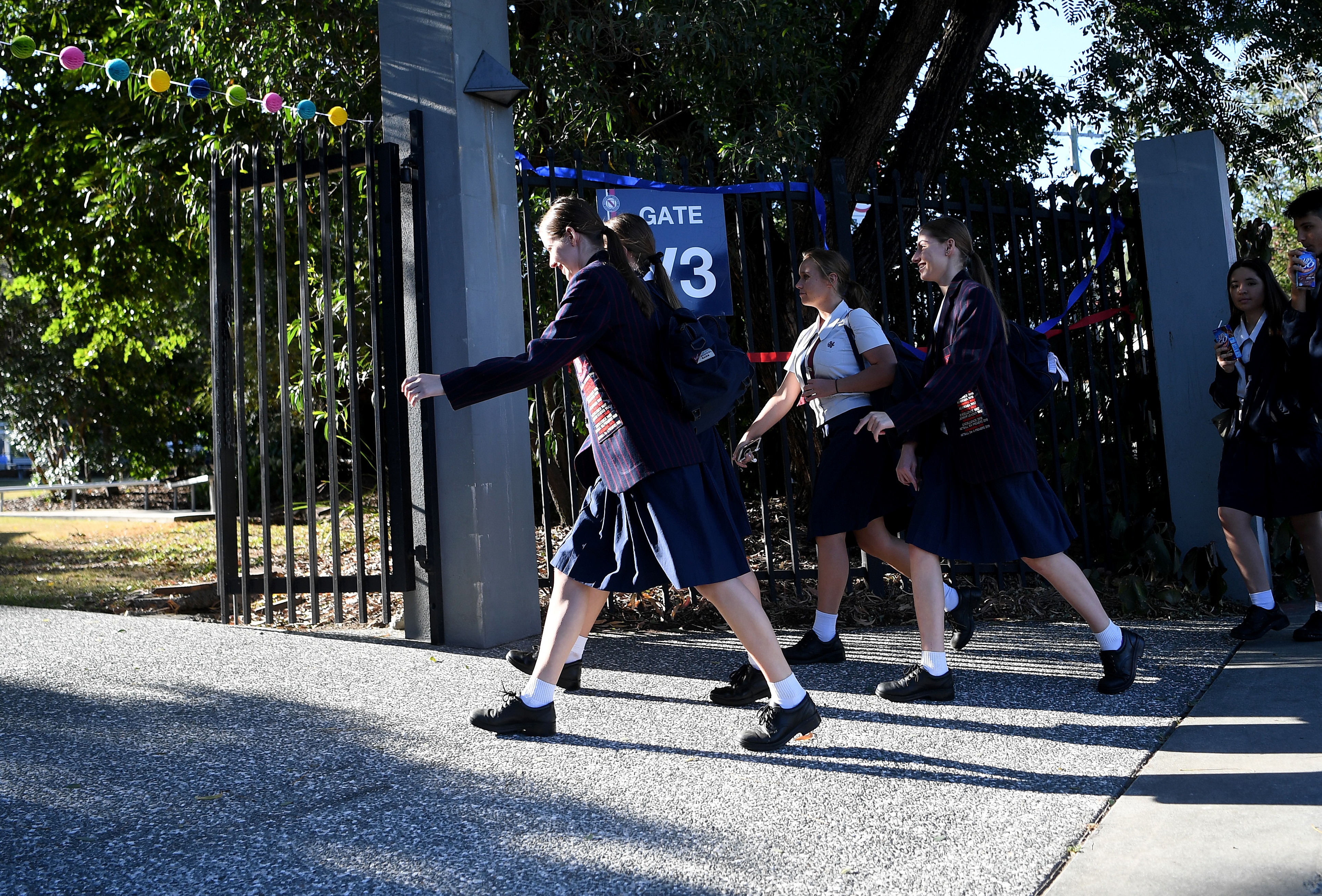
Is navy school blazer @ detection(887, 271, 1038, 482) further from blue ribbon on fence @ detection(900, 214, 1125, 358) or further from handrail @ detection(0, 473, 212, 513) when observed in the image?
handrail @ detection(0, 473, 212, 513)

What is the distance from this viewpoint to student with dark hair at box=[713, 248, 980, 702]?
4.43 m

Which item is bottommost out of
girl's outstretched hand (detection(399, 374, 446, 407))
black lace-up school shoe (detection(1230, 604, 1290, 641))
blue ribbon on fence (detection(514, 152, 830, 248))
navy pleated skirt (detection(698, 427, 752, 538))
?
black lace-up school shoe (detection(1230, 604, 1290, 641))

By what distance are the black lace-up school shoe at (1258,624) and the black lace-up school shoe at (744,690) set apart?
7.57 ft

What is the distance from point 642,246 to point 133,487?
20907 mm

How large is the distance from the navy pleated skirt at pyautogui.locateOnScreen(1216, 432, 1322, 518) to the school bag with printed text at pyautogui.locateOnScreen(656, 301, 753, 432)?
8.74 feet

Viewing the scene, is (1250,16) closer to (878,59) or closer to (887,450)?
(878,59)

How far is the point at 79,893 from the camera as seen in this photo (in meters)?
2.48

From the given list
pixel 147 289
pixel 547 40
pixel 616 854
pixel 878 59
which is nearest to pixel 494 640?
pixel 616 854

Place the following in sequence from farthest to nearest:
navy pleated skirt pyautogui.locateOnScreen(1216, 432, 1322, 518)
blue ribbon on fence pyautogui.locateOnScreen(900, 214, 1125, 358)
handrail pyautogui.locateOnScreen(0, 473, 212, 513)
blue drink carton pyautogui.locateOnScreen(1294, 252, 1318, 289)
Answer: handrail pyautogui.locateOnScreen(0, 473, 212, 513), blue ribbon on fence pyautogui.locateOnScreen(900, 214, 1125, 358), navy pleated skirt pyautogui.locateOnScreen(1216, 432, 1322, 518), blue drink carton pyautogui.locateOnScreen(1294, 252, 1318, 289)

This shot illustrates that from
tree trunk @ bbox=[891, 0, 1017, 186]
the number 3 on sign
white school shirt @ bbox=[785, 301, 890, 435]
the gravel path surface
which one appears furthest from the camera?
tree trunk @ bbox=[891, 0, 1017, 186]

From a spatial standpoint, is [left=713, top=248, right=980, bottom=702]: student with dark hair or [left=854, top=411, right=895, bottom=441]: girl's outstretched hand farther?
[left=713, top=248, right=980, bottom=702]: student with dark hair

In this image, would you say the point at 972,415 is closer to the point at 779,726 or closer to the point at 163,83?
the point at 779,726

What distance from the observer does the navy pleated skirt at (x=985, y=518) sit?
4020 millimetres

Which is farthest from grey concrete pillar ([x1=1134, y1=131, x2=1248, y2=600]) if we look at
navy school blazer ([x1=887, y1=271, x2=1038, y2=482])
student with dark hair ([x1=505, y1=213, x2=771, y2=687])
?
student with dark hair ([x1=505, y1=213, x2=771, y2=687])
